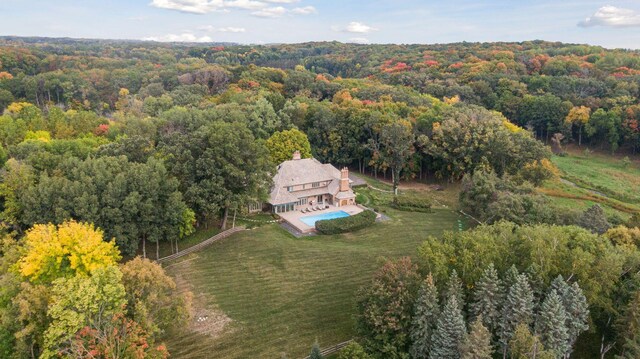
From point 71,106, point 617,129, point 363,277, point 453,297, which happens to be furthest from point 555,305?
point 71,106

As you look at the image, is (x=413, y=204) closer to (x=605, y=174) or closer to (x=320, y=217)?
(x=320, y=217)

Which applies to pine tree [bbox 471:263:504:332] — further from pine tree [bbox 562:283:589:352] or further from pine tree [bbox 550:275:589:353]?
pine tree [bbox 562:283:589:352]

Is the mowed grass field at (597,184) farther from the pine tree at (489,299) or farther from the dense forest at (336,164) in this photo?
the pine tree at (489,299)

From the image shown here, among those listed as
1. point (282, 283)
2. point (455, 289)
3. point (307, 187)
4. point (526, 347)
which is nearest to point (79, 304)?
point (282, 283)

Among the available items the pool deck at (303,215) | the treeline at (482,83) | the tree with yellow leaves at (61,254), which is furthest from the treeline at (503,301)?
the treeline at (482,83)

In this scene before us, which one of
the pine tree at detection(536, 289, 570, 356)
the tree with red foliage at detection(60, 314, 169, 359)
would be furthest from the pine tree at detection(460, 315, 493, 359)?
the tree with red foliage at detection(60, 314, 169, 359)
